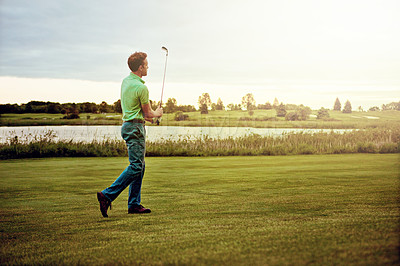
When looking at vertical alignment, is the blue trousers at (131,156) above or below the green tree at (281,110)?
below

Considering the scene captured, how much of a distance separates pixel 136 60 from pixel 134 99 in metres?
0.61

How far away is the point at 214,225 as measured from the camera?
4559 mm

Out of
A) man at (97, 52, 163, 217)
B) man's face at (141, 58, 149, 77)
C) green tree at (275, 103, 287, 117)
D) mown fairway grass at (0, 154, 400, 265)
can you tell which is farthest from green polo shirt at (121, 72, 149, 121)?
green tree at (275, 103, 287, 117)

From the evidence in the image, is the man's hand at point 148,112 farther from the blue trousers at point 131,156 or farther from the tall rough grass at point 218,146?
the tall rough grass at point 218,146

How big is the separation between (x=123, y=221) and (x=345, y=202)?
3.45m

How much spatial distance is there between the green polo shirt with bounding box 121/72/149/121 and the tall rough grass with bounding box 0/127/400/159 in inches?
561

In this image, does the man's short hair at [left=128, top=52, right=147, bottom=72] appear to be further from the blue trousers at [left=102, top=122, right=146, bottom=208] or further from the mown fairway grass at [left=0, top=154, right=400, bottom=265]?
the mown fairway grass at [left=0, top=154, right=400, bottom=265]

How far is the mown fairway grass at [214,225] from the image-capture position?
331 centimetres

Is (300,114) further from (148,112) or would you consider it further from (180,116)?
(148,112)

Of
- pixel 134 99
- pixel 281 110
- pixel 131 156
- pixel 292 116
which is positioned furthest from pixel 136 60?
pixel 281 110

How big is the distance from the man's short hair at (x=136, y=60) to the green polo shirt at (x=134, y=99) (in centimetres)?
24

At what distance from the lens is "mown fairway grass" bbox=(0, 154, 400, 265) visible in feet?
10.9

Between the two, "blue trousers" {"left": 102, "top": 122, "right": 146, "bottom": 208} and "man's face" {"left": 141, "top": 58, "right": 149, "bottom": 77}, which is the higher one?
"man's face" {"left": 141, "top": 58, "right": 149, "bottom": 77}

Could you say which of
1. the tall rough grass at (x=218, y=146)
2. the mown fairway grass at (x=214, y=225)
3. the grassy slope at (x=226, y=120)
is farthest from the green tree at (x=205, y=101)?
the mown fairway grass at (x=214, y=225)
